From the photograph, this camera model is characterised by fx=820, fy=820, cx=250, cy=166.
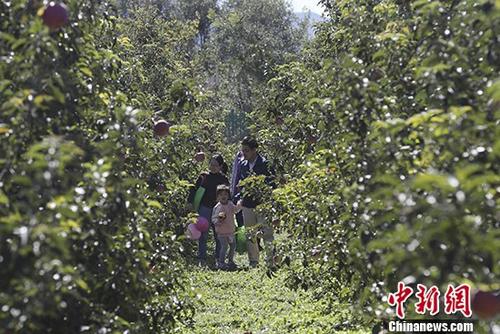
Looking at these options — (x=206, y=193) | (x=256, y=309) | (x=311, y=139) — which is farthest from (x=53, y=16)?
(x=206, y=193)

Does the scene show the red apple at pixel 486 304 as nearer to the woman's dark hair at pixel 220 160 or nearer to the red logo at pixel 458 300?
the red logo at pixel 458 300

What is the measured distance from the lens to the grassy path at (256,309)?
6.60 meters

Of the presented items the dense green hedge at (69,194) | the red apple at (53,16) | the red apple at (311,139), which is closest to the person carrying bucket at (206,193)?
the red apple at (311,139)

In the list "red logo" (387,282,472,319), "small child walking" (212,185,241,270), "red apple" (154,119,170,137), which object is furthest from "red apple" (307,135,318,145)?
"small child walking" (212,185,241,270)

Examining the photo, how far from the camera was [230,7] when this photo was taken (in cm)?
3775

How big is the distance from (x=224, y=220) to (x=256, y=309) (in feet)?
11.0

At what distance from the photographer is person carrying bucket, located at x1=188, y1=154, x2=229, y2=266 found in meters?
11.4

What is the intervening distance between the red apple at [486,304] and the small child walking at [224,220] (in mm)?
8292

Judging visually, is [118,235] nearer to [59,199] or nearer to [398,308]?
[59,199]

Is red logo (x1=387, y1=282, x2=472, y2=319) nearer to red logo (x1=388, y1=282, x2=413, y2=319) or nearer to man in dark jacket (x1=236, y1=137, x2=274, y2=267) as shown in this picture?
red logo (x1=388, y1=282, x2=413, y2=319)

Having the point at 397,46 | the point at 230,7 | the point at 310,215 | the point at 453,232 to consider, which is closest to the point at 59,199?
the point at 453,232

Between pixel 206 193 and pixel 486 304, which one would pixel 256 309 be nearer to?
pixel 206 193

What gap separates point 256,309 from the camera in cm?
775

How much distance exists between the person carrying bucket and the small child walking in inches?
10.3
